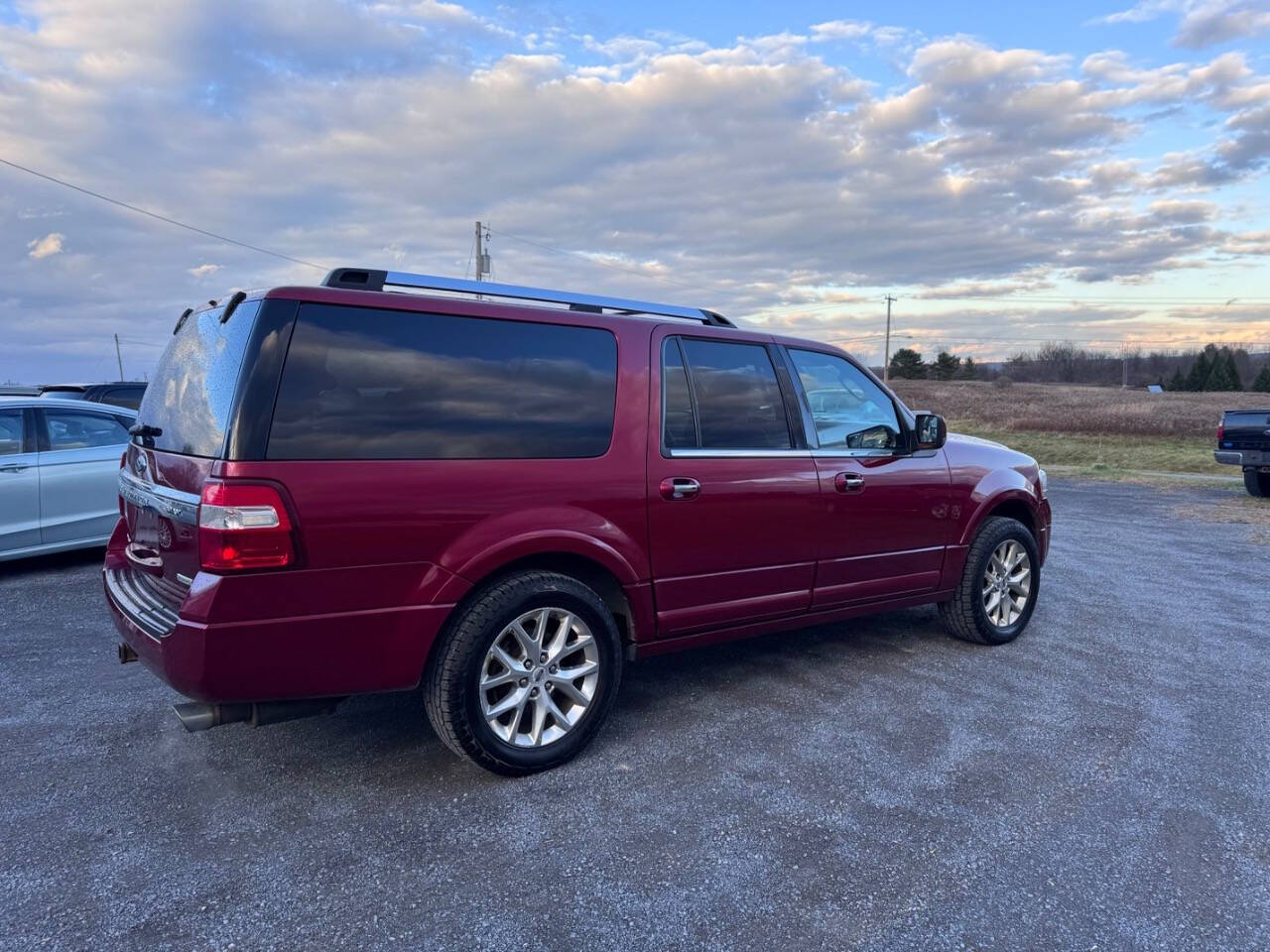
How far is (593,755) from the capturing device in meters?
3.67

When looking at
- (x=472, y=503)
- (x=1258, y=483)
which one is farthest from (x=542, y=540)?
(x=1258, y=483)

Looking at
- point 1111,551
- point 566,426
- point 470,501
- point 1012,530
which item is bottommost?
point 1111,551

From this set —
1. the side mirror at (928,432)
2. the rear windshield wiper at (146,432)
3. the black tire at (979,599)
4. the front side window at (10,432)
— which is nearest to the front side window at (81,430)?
the front side window at (10,432)

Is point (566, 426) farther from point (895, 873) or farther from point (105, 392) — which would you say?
point (105, 392)

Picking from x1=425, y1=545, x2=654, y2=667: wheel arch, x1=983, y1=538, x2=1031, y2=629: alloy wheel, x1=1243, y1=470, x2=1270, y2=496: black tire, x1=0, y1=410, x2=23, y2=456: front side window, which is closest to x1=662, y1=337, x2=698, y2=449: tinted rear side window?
x1=425, y1=545, x2=654, y2=667: wheel arch

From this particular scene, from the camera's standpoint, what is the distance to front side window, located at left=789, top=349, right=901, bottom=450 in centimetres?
457

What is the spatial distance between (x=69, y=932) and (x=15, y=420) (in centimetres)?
598

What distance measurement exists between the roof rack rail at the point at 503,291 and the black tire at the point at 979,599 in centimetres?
219

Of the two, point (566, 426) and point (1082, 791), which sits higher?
point (566, 426)

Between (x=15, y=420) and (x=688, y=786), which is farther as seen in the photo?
(x=15, y=420)

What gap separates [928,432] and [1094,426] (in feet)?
104

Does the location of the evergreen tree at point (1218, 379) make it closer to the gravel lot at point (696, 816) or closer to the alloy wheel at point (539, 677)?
Answer: the gravel lot at point (696, 816)

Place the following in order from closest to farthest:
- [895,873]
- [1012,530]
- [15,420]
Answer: [895,873], [1012,530], [15,420]

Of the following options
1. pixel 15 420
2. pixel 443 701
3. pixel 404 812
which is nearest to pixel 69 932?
pixel 404 812
